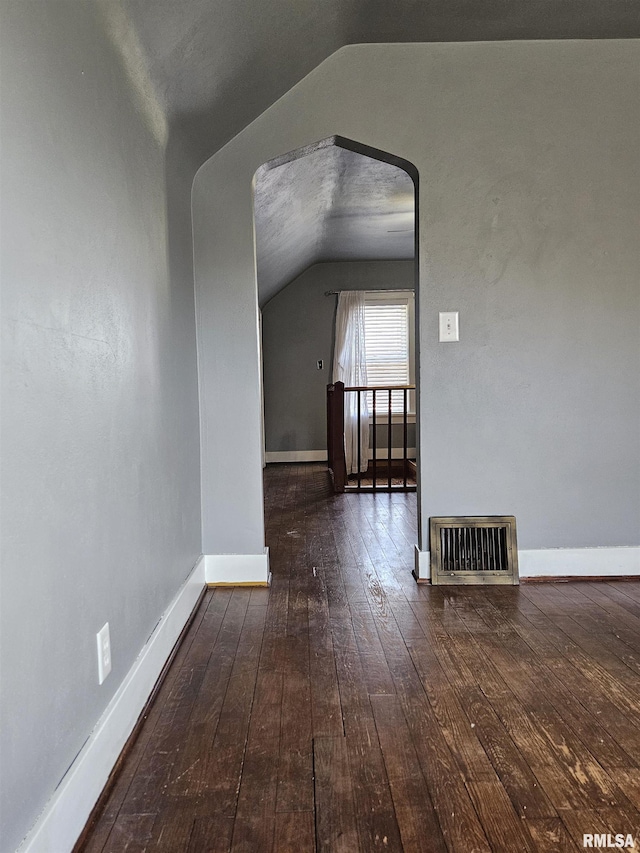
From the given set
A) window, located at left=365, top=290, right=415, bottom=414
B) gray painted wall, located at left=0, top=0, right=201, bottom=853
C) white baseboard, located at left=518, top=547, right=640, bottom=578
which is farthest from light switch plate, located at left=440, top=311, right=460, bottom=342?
window, located at left=365, top=290, right=415, bottom=414

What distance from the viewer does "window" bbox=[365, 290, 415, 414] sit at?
A: 7.77 meters

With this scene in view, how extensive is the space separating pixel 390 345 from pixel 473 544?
508 centimetres

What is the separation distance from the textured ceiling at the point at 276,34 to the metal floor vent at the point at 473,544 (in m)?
2.05

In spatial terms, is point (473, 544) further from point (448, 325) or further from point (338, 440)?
point (338, 440)

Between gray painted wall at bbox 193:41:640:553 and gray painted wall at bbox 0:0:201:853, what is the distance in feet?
2.43

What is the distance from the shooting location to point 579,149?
2877mm

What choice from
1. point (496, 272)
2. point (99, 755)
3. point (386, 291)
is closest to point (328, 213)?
point (386, 291)

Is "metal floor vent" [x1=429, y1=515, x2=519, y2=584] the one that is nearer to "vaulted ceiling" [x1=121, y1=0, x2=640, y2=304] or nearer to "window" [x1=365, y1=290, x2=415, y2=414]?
"vaulted ceiling" [x1=121, y1=0, x2=640, y2=304]

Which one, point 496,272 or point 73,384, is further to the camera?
point 496,272

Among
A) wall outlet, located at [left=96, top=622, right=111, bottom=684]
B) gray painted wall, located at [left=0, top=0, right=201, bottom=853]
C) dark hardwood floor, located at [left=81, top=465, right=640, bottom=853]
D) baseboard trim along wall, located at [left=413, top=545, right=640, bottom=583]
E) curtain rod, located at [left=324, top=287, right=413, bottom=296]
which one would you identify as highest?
curtain rod, located at [left=324, top=287, right=413, bottom=296]

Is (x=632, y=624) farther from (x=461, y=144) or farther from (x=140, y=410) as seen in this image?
(x=461, y=144)

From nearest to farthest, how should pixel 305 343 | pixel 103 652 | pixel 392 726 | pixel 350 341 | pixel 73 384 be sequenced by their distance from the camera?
pixel 73 384 → pixel 103 652 → pixel 392 726 → pixel 350 341 → pixel 305 343

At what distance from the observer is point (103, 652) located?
153cm

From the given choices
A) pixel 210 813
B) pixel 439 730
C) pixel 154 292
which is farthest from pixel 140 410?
pixel 439 730
